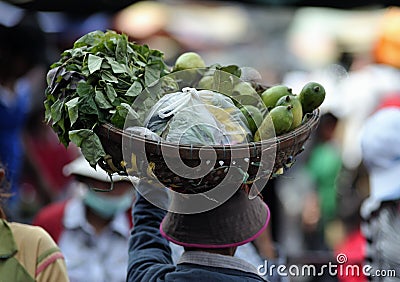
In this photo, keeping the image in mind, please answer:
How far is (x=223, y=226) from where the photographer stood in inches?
97.7

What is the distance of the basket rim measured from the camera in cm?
222

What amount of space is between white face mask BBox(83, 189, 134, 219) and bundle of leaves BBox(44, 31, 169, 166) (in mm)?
1993

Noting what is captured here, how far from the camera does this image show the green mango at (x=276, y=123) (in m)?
2.35

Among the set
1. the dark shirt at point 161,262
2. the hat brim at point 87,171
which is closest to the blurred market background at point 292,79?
the hat brim at point 87,171

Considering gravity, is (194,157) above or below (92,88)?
below

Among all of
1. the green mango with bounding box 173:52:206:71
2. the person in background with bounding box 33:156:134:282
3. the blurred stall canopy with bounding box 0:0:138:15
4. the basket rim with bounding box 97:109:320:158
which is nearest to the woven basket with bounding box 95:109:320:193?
the basket rim with bounding box 97:109:320:158

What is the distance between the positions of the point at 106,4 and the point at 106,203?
340 centimetres

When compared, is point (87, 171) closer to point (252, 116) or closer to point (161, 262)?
point (161, 262)

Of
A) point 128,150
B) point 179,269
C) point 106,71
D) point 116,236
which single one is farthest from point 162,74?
point 116,236

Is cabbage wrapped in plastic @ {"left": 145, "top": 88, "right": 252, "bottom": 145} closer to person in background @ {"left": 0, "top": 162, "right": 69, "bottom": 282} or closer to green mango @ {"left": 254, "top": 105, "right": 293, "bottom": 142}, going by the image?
green mango @ {"left": 254, "top": 105, "right": 293, "bottom": 142}

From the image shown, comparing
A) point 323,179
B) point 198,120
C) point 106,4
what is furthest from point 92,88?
point 106,4

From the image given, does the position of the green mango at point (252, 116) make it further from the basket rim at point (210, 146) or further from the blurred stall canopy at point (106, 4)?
the blurred stall canopy at point (106, 4)

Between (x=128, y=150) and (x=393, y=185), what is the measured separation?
6.03ft

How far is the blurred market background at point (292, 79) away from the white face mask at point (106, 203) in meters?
0.94
